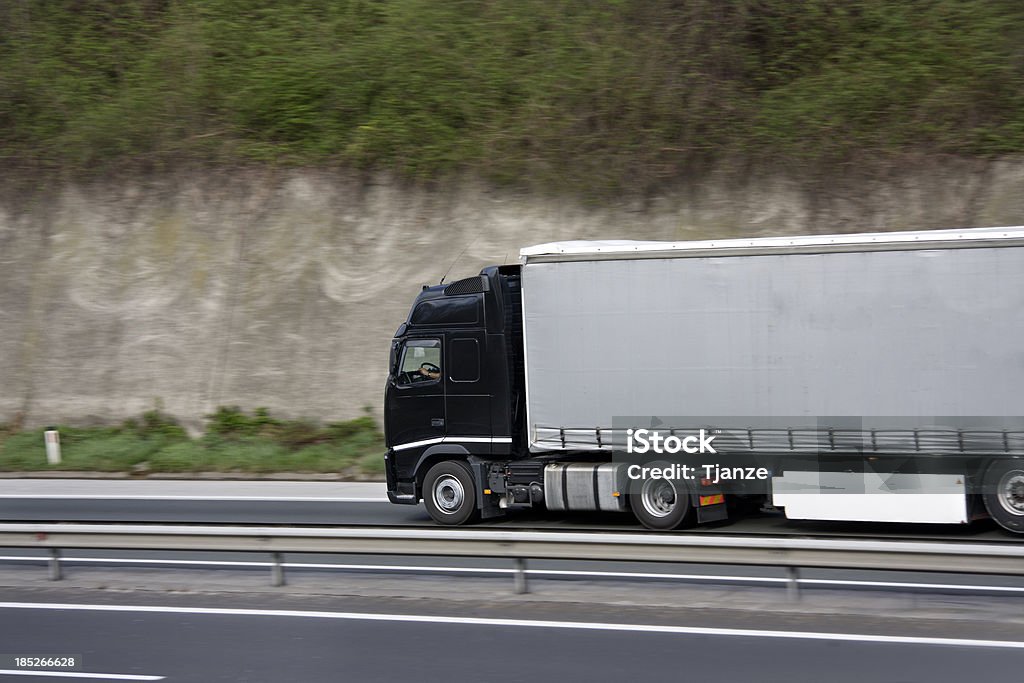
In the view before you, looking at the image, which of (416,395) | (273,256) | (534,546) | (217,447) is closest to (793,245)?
(534,546)

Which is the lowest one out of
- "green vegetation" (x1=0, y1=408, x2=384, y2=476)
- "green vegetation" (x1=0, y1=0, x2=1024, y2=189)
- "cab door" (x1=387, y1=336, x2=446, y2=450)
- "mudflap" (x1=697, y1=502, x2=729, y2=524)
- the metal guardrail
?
"mudflap" (x1=697, y1=502, x2=729, y2=524)

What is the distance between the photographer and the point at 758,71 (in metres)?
24.0

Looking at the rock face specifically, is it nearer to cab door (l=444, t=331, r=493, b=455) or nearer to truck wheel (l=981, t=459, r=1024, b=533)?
cab door (l=444, t=331, r=493, b=455)

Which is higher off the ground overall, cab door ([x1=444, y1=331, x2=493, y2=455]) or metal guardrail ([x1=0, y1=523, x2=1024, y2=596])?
cab door ([x1=444, y1=331, x2=493, y2=455])

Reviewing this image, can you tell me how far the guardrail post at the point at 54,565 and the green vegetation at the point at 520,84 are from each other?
578 inches

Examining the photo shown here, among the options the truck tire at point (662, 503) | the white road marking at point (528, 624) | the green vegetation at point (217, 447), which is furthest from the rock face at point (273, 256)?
the white road marking at point (528, 624)

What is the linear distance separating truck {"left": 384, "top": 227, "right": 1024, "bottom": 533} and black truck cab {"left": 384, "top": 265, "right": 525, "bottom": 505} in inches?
1.1

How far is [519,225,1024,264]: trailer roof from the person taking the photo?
38.8 ft

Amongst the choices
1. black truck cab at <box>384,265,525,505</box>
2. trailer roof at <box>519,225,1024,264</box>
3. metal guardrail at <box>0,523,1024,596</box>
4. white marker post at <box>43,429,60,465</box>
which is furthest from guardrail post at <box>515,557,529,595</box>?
white marker post at <box>43,429,60,465</box>

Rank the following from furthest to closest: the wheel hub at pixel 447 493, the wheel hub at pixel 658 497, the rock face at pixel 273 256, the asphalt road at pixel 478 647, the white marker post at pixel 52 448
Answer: the rock face at pixel 273 256 → the white marker post at pixel 52 448 → the wheel hub at pixel 447 493 → the wheel hub at pixel 658 497 → the asphalt road at pixel 478 647

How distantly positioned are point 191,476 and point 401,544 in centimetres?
1167

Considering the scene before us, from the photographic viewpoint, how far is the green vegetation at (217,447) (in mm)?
20875

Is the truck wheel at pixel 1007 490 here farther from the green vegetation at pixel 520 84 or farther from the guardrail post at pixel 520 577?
the green vegetation at pixel 520 84

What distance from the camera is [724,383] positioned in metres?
12.9
